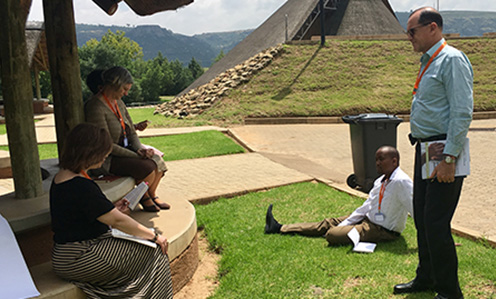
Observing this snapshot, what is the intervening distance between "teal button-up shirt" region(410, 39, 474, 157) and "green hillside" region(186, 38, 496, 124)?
15.2 meters

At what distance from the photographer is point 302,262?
13.3 ft

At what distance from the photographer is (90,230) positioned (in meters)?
2.85

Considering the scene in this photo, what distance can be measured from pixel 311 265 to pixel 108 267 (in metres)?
1.89

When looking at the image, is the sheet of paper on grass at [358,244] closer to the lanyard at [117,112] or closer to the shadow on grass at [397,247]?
the shadow on grass at [397,247]

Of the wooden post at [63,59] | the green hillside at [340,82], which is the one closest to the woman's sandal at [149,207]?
the wooden post at [63,59]

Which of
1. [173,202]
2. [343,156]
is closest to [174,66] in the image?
[343,156]

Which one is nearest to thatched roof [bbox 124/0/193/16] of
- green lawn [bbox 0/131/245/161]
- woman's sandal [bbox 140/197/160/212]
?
woman's sandal [bbox 140/197/160/212]

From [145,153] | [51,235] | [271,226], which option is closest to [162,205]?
[145,153]

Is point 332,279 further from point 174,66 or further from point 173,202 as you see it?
point 174,66

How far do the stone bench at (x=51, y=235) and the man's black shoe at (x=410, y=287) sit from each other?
1.83 meters

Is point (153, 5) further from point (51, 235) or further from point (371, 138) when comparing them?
point (371, 138)

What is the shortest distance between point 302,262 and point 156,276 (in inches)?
59.4

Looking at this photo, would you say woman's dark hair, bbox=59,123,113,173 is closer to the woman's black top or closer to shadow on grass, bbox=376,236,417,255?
the woman's black top

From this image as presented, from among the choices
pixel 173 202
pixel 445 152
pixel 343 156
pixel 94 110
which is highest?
pixel 94 110
